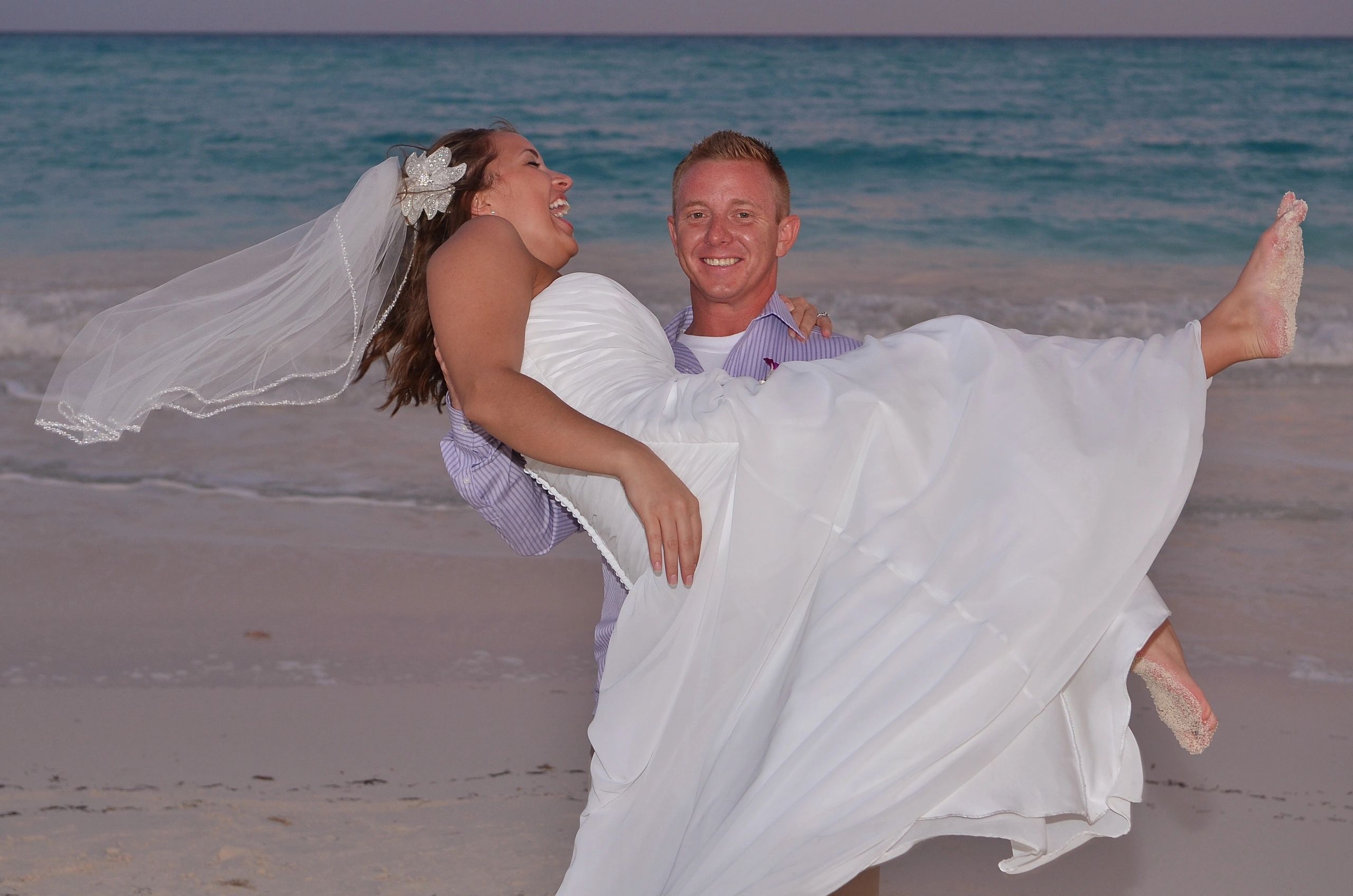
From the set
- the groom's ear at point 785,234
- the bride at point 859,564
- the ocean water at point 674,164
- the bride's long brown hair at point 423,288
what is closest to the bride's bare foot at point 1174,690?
the bride at point 859,564

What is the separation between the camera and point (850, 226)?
1324 cm

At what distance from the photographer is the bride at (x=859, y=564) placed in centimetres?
208

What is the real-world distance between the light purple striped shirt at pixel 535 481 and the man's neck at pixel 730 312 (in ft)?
0.11

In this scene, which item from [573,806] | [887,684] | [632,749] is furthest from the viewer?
[573,806]

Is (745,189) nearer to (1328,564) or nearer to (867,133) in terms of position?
(1328,564)

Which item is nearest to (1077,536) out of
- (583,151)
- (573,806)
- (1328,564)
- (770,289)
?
(770,289)

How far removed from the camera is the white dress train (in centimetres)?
207

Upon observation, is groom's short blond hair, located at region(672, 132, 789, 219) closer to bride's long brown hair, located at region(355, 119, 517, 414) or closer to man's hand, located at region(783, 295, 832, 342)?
man's hand, located at region(783, 295, 832, 342)

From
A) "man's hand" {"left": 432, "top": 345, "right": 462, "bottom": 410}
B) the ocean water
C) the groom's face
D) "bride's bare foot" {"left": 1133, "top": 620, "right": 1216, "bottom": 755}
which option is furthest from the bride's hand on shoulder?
the ocean water

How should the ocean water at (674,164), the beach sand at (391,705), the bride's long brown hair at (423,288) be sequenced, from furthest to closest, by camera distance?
the ocean water at (674,164), the beach sand at (391,705), the bride's long brown hair at (423,288)

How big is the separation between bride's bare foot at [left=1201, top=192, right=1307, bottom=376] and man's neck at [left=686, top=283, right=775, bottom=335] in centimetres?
108

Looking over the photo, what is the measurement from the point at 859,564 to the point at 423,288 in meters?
1.18

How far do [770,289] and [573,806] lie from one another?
1605 mm

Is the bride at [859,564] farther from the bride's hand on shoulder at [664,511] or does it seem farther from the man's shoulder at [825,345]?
the man's shoulder at [825,345]
